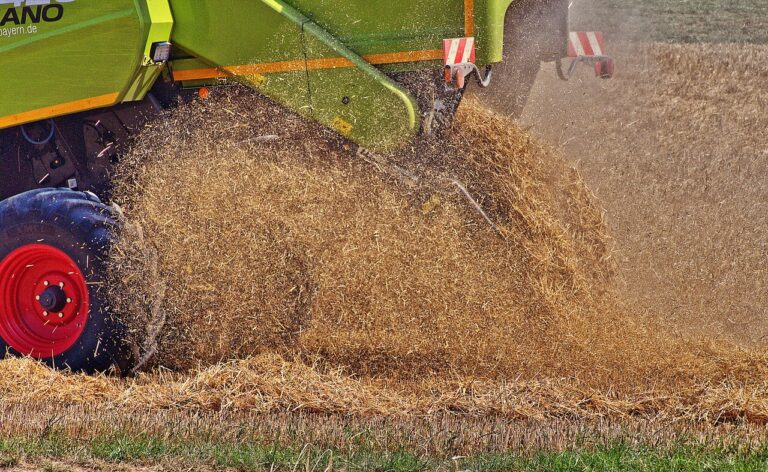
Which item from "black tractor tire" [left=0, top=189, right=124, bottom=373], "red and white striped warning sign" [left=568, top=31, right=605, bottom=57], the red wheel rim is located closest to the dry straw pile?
"black tractor tire" [left=0, top=189, right=124, bottom=373]

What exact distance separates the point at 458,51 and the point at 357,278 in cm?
127

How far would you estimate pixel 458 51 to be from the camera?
530cm

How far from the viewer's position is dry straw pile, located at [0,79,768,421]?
5426mm

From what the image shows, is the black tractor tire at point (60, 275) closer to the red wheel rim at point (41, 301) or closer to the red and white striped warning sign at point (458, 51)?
the red wheel rim at point (41, 301)

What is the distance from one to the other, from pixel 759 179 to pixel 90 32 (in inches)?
162

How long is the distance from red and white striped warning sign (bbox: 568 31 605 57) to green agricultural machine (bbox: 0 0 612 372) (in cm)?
3

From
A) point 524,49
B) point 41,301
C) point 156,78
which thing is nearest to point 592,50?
point 524,49

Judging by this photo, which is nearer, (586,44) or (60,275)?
(60,275)

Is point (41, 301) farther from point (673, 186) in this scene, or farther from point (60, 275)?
point (673, 186)

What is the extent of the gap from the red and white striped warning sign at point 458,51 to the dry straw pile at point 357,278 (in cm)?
36

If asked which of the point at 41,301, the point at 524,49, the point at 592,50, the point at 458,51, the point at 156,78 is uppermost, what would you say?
the point at 592,50

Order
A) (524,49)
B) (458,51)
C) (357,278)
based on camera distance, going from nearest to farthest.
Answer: (458,51)
(357,278)
(524,49)

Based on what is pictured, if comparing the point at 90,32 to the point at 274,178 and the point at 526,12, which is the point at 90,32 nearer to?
the point at 274,178

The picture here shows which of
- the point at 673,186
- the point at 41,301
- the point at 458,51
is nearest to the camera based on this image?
the point at 458,51
